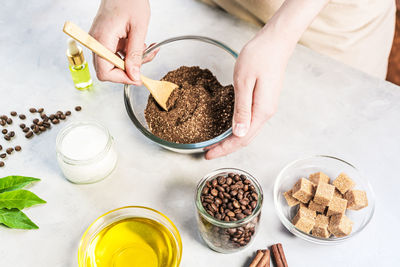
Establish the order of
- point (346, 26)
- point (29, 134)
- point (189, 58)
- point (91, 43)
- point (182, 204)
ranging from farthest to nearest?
1. point (346, 26)
2. point (189, 58)
3. point (29, 134)
4. point (182, 204)
5. point (91, 43)

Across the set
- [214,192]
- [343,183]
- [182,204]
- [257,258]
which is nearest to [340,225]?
[343,183]

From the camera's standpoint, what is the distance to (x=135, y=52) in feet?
4.66

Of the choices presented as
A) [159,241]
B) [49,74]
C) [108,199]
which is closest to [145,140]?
[108,199]

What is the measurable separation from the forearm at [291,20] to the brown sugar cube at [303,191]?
1.45 ft

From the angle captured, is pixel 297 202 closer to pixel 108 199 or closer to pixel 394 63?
pixel 108 199

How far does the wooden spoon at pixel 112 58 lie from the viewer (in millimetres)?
1141

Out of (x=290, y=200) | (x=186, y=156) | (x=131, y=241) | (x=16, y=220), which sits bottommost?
(x=16, y=220)

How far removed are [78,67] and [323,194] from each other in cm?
99

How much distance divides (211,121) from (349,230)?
1.85 ft

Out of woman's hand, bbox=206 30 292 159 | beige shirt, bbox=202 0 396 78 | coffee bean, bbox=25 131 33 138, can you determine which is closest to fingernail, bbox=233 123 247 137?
woman's hand, bbox=206 30 292 159

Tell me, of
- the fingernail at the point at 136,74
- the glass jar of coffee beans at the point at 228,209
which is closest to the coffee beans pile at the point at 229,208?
the glass jar of coffee beans at the point at 228,209

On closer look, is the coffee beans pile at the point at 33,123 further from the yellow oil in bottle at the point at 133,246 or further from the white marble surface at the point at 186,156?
the yellow oil in bottle at the point at 133,246

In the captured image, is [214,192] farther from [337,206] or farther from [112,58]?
[112,58]

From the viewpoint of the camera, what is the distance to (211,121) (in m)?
1.45
